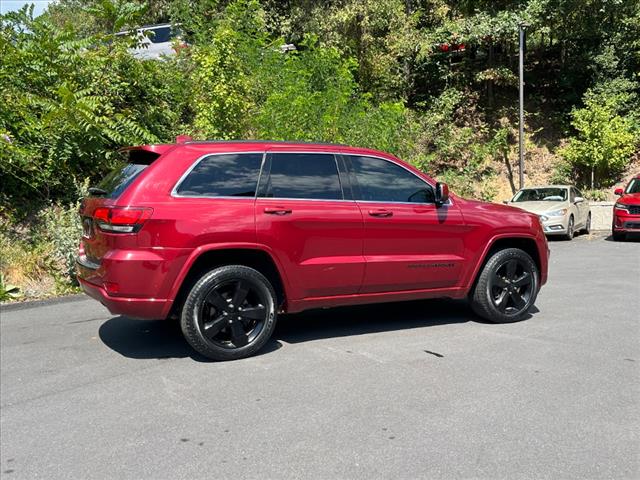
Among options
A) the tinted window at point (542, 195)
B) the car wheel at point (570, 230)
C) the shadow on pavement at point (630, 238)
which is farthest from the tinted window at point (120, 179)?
the shadow on pavement at point (630, 238)

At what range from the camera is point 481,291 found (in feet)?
19.6

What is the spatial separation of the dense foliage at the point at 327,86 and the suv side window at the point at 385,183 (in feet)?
16.4

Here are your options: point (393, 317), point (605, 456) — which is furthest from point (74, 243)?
point (605, 456)

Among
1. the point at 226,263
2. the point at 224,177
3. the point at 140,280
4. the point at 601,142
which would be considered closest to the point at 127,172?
the point at 224,177

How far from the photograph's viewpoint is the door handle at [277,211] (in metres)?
4.90

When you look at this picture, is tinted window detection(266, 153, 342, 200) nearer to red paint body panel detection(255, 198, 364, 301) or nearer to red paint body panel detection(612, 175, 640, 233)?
red paint body panel detection(255, 198, 364, 301)

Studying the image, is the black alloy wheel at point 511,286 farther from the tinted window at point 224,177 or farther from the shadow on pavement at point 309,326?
the tinted window at point 224,177

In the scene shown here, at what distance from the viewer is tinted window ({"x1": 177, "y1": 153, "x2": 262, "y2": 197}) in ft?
15.6

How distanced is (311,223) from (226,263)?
32.3 inches

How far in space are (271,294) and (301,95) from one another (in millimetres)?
7608

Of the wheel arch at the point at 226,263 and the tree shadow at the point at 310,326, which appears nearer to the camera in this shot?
the wheel arch at the point at 226,263

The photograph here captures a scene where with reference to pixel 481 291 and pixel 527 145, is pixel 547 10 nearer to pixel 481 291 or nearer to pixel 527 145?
pixel 527 145

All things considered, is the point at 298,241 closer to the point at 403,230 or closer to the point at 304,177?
the point at 304,177

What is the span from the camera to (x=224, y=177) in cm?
489
